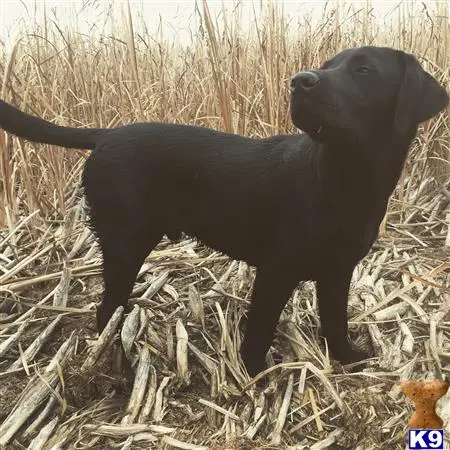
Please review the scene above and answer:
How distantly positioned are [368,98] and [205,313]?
3.57ft

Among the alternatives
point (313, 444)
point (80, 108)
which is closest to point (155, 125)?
point (313, 444)

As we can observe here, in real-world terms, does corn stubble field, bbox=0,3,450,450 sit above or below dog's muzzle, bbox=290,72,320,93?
below

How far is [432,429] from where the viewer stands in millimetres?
1329

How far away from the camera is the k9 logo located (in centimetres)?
132

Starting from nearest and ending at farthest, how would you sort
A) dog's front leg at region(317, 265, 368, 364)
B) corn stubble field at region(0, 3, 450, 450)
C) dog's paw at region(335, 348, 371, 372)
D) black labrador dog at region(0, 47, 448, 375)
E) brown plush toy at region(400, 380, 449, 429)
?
brown plush toy at region(400, 380, 449, 429) < black labrador dog at region(0, 47, 448, 375) < corn stubble field at region(0, 3, 450, 450) < dog's front leg at region(317, 265, 368, 364) < dog's paw at region(335, 348, 371, 372)

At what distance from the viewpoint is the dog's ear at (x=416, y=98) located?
1483 mm

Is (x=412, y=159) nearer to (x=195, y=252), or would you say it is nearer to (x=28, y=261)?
(x=195, y=252)

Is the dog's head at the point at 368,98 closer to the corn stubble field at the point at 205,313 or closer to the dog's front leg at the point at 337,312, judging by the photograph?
the dog's front leg at the point at 337,312

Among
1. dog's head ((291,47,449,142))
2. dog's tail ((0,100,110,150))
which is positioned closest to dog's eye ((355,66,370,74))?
dog's head ((291,47,449,142))

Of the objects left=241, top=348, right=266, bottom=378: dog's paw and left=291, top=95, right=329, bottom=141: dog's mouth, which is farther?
left=241, top=348, right=266, bottom=378: dog's paw

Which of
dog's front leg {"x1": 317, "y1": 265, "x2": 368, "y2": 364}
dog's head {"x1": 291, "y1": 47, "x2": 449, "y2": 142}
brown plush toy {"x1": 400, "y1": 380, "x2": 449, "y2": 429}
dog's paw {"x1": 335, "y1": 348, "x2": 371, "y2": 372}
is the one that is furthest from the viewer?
dog's paw {"x1": 335, "y1": 348, "x2": 371, "y2": 372}

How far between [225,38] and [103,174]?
168 centimetres

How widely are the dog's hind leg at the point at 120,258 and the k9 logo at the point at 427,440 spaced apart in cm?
99

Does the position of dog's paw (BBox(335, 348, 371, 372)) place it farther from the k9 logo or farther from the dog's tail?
the dog's tail
